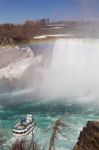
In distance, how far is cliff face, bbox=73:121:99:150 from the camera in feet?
12.9

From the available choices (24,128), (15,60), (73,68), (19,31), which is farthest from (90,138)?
(19,31)

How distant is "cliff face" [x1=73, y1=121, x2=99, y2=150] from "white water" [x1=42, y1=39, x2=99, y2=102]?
13.8 metres

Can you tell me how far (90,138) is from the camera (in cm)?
398

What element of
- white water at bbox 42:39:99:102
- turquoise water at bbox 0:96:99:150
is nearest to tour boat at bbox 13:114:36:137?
turquoise water at bbox 0:96:99:150

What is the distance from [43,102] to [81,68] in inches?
256

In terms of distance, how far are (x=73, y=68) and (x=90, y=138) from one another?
1810 centimetres

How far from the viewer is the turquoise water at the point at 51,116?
995 centimetres

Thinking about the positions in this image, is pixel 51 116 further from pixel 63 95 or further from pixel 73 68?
pixel 73 68

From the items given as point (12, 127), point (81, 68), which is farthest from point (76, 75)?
point (12, 127)

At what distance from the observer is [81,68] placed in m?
21.8

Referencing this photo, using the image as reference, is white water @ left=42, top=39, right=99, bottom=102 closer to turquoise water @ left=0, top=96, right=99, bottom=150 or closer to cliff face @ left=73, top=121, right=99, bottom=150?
turquoise water @ left=0, top=96, right=99, bottom=150

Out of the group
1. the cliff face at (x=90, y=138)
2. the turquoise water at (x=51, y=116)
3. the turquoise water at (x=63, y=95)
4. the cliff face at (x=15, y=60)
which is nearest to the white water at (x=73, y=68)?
the turquoise water at (x=63, y=95)

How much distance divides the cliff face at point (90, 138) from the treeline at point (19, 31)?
989 inches

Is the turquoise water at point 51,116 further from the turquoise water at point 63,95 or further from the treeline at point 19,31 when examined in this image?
the treeline at point 19,31
